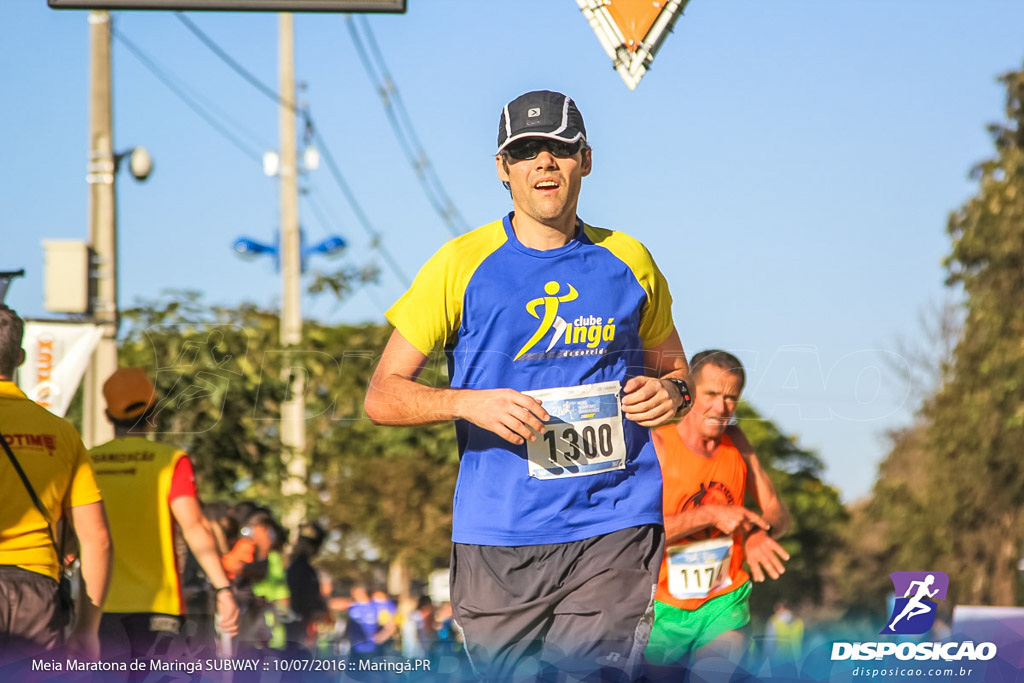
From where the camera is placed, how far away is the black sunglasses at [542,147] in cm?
467

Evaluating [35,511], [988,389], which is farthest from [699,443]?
[988,389]

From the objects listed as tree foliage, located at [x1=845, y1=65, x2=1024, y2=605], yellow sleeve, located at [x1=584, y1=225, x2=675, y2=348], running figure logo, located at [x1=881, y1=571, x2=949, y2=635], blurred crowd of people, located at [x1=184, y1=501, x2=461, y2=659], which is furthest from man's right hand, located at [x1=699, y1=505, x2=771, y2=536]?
tree foliage, located at [x1=845, y1=65, x2=1024, y2=605]

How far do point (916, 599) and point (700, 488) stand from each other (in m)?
1.17

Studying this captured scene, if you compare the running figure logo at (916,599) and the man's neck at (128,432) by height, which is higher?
the man's neck at (128,432)

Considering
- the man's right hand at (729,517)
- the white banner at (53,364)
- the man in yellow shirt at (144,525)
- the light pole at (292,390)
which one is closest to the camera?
the man's right hand at (729,517)

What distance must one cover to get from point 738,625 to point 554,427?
2720mm

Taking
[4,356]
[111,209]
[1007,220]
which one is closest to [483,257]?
[4,356]

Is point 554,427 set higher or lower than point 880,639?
higher

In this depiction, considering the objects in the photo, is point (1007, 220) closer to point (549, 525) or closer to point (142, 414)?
point (142, 414)

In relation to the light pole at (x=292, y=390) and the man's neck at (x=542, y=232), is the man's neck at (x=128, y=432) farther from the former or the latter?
the light pole at (x=292, y=390)

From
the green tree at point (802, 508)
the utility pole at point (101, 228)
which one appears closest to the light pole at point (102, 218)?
the utility pole at point (101, 228)

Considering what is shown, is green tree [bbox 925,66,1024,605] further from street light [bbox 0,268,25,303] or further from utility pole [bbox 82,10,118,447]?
street light [bbox 0,268,25,303]

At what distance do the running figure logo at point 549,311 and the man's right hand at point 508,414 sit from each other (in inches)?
13.4

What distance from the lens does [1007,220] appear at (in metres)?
25.0
